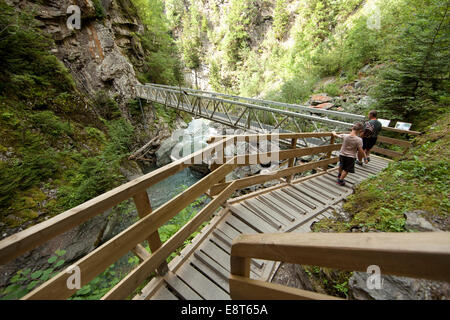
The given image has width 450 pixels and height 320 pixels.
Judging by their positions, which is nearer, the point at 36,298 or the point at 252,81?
the point at 36,298

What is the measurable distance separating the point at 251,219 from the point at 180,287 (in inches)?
47.3

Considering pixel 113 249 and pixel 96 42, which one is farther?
pixel 96 42

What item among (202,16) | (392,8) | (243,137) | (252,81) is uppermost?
(202,16)

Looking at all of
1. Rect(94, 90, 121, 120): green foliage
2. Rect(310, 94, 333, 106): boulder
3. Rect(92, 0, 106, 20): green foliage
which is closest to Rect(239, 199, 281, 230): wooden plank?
Rect(310, 94, 333, 106): boulder

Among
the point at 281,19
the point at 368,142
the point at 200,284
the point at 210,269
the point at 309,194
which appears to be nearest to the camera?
the point at 200,284

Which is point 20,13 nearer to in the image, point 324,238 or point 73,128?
point 73,128

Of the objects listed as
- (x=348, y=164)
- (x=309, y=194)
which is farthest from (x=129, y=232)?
(x=348, y=164)

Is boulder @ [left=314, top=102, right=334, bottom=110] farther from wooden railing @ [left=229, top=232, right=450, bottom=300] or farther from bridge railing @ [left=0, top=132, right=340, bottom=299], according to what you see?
wooden railing @ [left=229, top=232, right=450, bottom=300]

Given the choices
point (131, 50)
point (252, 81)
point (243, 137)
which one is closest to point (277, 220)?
point (243, 137)

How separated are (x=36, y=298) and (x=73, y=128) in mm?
8336

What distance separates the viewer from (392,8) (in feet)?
33.4

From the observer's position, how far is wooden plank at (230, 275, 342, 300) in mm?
788

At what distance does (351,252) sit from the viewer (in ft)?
1.84

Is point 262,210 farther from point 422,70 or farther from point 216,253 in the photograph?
point 422,70
